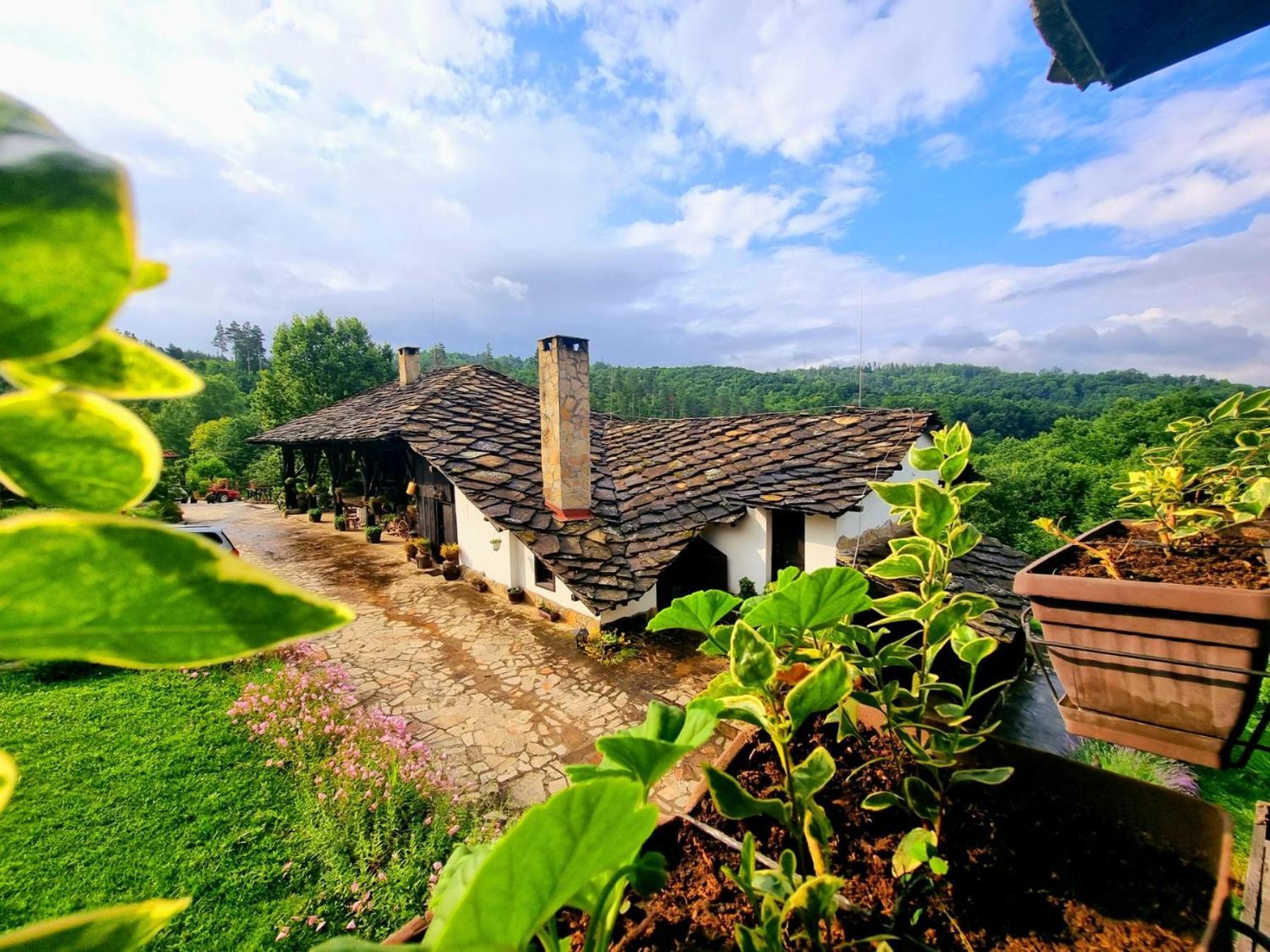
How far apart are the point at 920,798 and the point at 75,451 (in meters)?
0.93

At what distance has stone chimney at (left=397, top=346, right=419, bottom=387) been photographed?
13.1 metres

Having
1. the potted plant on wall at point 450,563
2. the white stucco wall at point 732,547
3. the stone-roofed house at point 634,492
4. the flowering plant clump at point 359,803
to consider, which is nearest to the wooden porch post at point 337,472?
the stone-roofed house at point 634,492

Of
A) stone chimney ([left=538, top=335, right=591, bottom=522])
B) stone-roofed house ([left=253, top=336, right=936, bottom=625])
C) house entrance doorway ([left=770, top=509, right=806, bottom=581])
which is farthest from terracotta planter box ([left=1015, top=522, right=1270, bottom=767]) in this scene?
stone chimney ([left=538, top=335, right=591, bottom=522])

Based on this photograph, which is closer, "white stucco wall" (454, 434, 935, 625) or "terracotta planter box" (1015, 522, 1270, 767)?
"terracotta planter box" (1015, 522, 1270, 767)

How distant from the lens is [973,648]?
2.76 ft

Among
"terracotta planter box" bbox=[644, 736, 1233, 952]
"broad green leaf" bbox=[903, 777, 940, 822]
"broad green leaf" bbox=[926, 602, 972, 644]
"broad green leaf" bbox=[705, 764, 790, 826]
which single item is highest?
"broad green leaf" bbox=[926, 602, 972, 644]

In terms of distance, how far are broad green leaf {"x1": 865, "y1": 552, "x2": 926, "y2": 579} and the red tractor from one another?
24614 mm

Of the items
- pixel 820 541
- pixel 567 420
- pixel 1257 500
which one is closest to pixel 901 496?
pixel 1257 500

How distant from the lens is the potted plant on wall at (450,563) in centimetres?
819

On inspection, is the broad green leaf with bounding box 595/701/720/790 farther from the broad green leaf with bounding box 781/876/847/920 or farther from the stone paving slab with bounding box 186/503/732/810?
the stone paving slab with bounding box 186/503/732/810

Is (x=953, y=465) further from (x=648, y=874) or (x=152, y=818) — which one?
(x=152, y=818)

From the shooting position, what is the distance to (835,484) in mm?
5945

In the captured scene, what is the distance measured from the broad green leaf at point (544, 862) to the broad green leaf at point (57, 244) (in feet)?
0.93

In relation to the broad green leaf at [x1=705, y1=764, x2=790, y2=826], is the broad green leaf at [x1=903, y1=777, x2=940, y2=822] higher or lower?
lower
